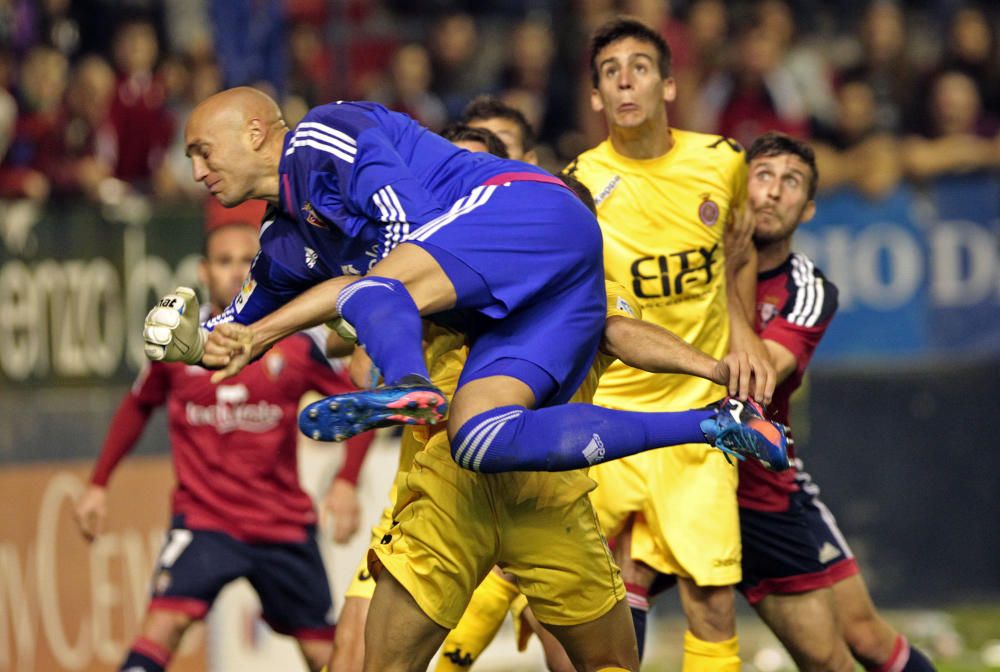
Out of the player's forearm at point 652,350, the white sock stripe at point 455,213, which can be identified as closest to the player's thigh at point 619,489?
the player's forearm at point 652,350

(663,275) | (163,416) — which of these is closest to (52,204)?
(163,416)

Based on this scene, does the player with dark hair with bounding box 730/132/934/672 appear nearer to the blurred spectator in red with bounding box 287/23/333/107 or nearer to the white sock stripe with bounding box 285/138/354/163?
the white sock stripe with bounding box 285/138/354/163

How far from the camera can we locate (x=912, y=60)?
520 inches

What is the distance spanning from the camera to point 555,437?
16.1 feet

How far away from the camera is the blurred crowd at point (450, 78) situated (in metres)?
11.3

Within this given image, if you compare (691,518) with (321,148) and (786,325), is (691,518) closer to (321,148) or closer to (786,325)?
(786,325)

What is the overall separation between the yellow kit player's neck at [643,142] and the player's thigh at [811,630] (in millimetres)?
1813

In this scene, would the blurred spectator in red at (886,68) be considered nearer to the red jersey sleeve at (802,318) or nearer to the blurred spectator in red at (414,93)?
the blurred spectator in red at (414,93)

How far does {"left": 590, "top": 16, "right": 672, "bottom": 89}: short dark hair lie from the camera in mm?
6789

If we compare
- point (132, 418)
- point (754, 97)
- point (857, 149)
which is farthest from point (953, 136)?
point (132, 418)

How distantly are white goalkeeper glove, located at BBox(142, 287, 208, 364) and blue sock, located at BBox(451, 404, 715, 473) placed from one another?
94 cm

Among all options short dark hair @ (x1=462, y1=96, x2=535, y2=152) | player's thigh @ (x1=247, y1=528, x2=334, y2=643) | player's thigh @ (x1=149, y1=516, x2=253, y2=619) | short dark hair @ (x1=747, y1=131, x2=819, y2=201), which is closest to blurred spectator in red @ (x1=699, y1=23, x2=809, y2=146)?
short dark hair @ (x1=462, y1=96, x2=535, y2=152)

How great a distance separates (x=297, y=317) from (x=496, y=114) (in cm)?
252

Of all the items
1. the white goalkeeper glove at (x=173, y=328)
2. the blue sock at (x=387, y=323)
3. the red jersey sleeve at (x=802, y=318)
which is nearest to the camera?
the blue sock at (x=387, y=323)
